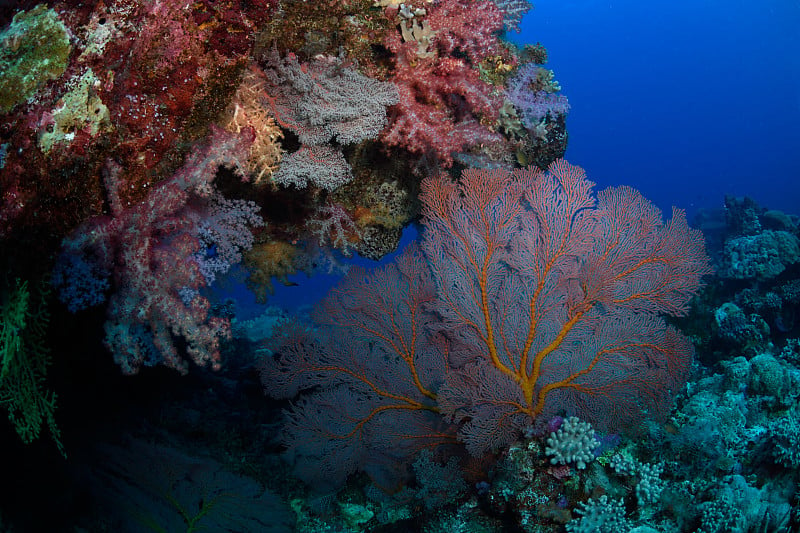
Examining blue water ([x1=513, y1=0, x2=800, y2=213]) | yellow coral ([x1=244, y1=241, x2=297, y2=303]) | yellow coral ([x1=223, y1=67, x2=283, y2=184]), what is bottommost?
yellow coral ([x1=244, y1=241, x2=297, y2=303])

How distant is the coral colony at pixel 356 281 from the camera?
234cm

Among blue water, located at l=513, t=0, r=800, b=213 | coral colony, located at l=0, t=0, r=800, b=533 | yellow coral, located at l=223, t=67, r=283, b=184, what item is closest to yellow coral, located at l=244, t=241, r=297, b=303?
coral colony, located at l=0, t=0, r=800, b=533

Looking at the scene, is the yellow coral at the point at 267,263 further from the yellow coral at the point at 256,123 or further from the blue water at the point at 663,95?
the blue water at the point at 663,95

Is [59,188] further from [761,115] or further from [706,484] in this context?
[761,115]

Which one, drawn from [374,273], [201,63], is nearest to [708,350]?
[374,273]

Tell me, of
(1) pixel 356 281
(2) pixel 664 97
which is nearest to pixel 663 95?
(2) pixel 664 97

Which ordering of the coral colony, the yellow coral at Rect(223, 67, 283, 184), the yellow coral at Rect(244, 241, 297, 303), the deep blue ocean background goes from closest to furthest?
the coral colony < the yellow coral at Rect(223, 67, 283, 184) < the yellow coral at Rect(244, 241, 297, 303) < the deep blue ocean background

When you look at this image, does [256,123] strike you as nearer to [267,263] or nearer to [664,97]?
[267,263]

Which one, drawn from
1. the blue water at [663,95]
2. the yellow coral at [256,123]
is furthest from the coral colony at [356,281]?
the blue water at [663,95]

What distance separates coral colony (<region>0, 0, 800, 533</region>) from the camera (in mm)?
2342

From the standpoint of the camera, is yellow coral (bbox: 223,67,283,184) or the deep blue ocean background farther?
the deep blue ocean background

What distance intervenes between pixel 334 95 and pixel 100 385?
13.7ft

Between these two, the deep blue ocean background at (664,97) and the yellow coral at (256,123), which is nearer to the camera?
the yellow coral at (256,123)

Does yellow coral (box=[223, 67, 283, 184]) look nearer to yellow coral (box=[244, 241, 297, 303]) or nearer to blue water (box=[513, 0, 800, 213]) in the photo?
yellow coral (box=[244, 241, 297, 303])
